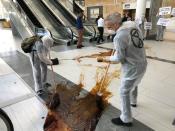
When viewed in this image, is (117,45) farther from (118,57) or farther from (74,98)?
(74,98)

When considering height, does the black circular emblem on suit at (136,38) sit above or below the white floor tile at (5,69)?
above

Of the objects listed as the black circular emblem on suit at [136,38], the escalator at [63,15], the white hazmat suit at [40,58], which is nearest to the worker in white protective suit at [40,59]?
the white hazmat suit at [40,58]

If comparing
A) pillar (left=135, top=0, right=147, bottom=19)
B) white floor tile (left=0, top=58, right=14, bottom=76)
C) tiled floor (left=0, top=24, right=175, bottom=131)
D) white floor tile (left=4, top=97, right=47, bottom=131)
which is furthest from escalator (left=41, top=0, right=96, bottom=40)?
white floor tile (left=4, top=97, right=47, bottom=131)

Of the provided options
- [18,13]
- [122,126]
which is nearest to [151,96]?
[122,126]

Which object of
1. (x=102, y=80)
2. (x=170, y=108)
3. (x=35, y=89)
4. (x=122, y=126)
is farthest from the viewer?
(x=102, y=80)

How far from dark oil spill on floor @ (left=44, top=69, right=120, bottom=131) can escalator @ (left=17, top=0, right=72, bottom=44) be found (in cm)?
505

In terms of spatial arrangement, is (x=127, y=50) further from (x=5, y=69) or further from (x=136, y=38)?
(x=5, y=69)

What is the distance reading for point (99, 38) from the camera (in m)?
8.24

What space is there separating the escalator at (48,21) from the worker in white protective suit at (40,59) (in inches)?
188

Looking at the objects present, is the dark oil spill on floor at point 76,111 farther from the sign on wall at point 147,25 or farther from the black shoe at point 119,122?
the sign on wall at point 147,25

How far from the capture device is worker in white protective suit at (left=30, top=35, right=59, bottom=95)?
9.07ft

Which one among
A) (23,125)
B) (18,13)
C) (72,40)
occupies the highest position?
(18,13)

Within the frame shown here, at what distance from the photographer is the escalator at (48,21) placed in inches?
341

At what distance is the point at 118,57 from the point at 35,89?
2.02 m
